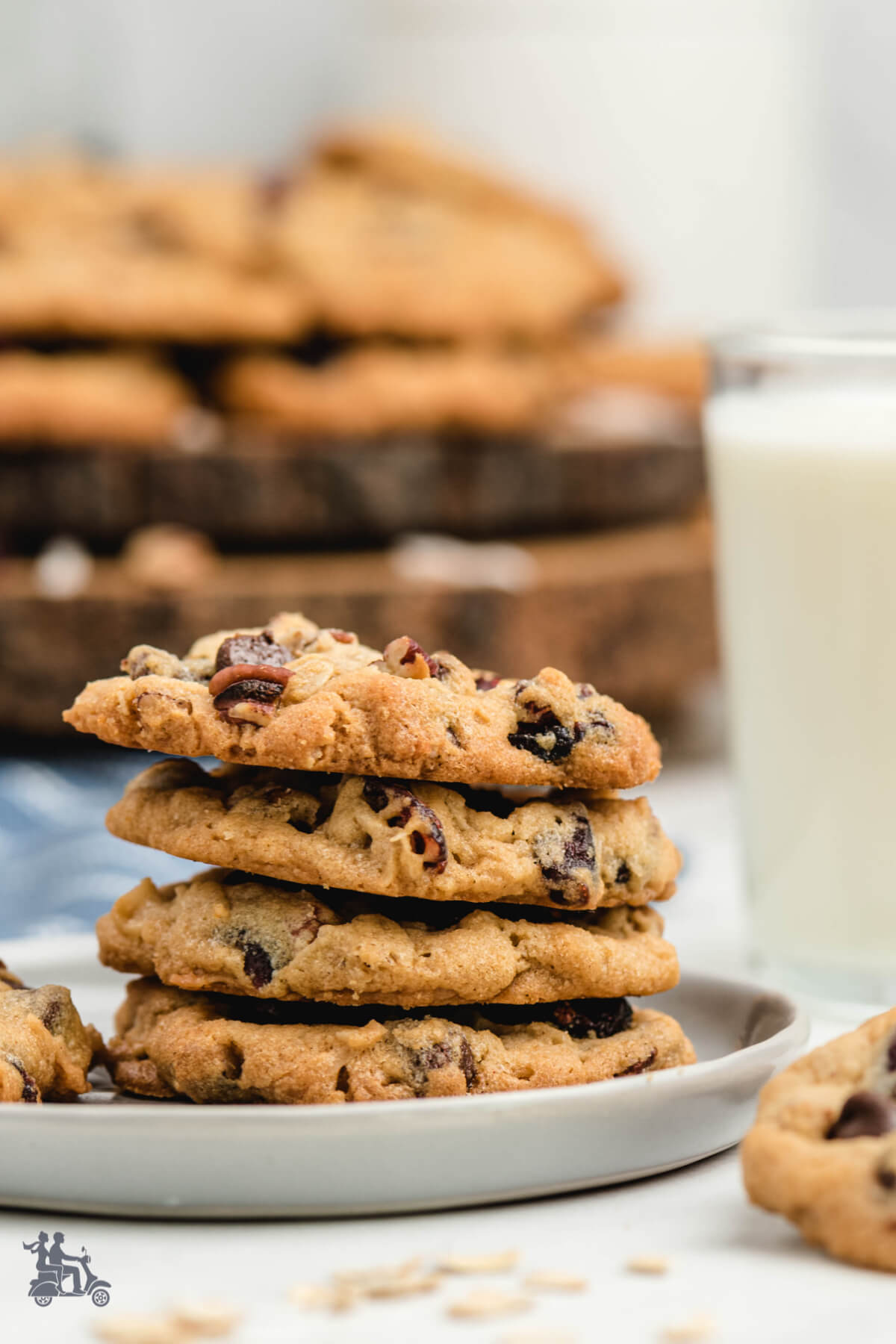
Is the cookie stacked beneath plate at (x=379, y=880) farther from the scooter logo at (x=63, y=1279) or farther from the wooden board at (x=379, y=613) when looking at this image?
the wooden board at (x=379, y=613)

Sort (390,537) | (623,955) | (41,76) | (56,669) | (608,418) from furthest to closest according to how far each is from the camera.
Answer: (41,76), (608,418), (390,537), (56,669), (623,955)

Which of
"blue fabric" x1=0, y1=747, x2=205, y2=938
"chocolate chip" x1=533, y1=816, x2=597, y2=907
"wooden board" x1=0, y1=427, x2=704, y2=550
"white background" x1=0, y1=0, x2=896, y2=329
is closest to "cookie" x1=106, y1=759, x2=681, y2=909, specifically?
"chocolate chip" x1=533, y1=816, x2=597, y2=907

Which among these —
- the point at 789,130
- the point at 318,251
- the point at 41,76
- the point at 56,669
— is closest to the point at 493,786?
the point at 56,669

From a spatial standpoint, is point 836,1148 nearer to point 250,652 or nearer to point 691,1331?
point 691,1331

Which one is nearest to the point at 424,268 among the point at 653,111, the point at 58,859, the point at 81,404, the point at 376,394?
the point at 376,394

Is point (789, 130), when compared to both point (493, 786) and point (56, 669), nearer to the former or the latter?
point (56, 669)

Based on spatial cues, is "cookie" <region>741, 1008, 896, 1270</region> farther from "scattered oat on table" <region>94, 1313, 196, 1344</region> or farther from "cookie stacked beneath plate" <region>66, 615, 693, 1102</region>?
"scattered oat on table" <region>94, 1313, 196, 1344</region>

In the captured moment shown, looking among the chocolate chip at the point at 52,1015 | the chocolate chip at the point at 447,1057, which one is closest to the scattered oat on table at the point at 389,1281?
the chocolate chip at the point at 447,1057
